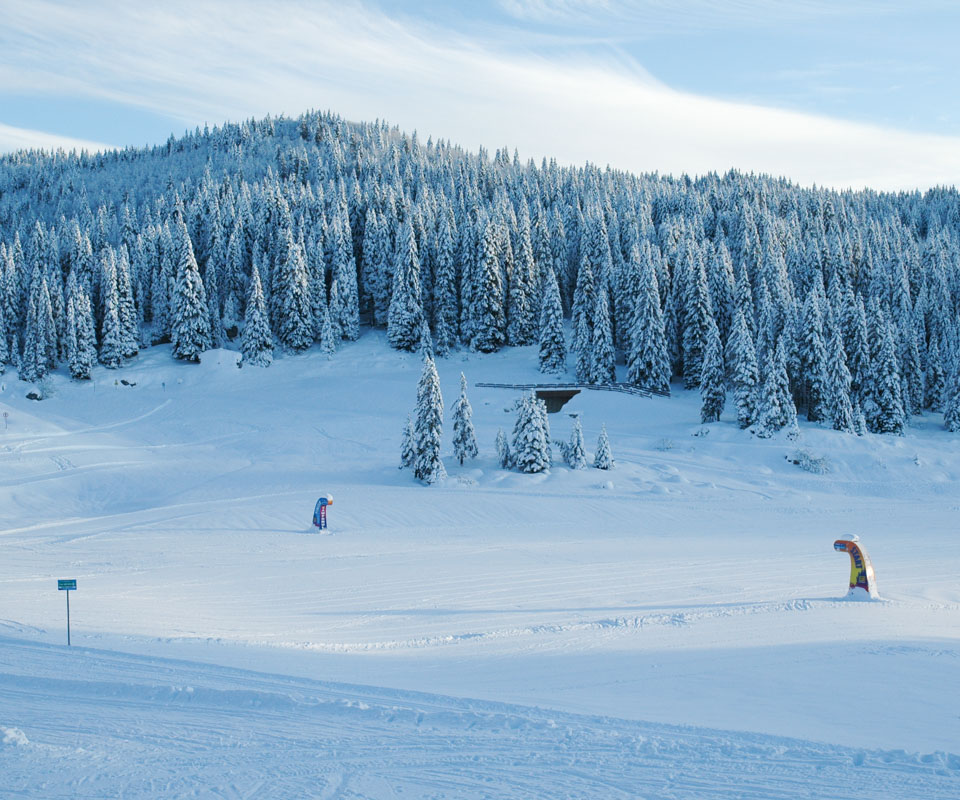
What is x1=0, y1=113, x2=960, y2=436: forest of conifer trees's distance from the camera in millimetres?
53344

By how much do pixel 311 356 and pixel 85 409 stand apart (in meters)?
20.8

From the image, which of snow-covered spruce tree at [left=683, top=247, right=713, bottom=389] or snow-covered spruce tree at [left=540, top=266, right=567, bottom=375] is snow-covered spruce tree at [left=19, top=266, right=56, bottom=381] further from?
snow-covered spruce tree at [left=683, top=247, right=713, bottom=389]

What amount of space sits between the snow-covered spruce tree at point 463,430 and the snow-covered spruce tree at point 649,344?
26.6 metres

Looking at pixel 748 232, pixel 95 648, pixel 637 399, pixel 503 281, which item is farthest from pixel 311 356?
pixel 95 648

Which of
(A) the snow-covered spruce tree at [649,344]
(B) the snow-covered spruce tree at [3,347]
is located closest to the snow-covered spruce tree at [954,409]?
(A) the snow-covered spruce tree at [649,344]

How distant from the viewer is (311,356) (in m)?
71.0

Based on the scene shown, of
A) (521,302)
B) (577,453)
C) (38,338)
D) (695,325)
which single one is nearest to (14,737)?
(577,453)

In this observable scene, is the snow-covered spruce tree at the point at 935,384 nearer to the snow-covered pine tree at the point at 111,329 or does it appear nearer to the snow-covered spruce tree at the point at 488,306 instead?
the snow-covered spruce tree at the point at 488,306

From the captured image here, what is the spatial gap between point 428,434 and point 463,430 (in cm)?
274

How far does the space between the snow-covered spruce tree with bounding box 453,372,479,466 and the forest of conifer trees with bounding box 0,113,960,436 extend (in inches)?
739

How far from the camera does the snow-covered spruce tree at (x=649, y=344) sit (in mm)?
60125

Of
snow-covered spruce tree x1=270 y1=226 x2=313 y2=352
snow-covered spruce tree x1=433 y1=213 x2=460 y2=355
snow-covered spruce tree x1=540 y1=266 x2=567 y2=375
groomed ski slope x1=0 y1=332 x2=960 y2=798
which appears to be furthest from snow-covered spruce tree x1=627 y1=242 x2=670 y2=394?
snow-covered spruce tree x1=270 y1=226 x2=313 y2=352

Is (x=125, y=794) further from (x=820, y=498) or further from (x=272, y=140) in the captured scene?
(x=272, y=140)

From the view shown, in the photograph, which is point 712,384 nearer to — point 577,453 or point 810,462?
point 810,462
